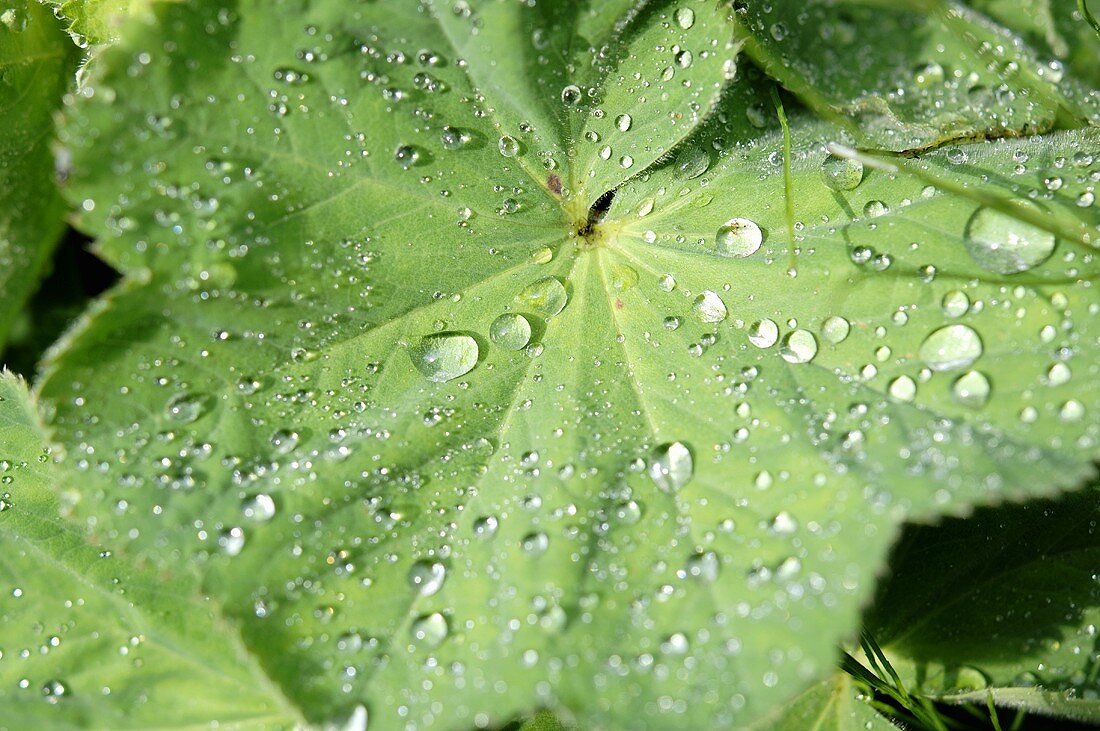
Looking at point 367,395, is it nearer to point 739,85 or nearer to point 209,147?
point 209,147

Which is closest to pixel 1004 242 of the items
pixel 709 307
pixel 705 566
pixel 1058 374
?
pixel 1058 374

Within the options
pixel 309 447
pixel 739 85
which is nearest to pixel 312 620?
pixel 309 447

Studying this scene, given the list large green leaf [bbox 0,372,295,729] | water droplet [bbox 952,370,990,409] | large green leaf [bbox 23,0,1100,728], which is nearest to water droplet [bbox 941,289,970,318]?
large green leaf [bbox 23,0,1100,728]

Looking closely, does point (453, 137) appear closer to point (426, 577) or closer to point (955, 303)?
point (426, 577)

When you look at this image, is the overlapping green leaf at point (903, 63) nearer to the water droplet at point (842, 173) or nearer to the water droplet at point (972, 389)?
the water droplet at point (842, 173)

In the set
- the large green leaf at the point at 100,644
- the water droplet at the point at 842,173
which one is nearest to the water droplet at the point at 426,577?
the large green leaf at the point at 100,644
